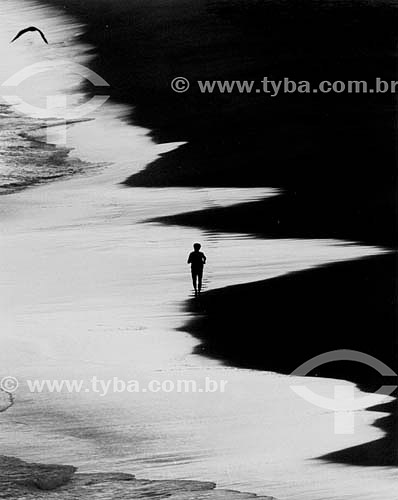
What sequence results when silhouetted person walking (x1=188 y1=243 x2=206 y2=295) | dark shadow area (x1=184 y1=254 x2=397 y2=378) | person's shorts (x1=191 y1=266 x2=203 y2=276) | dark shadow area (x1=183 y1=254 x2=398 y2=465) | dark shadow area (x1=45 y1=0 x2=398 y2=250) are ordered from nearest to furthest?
dark shadow area (x1=183 y1=254 x2=398 y2=465)
dark shadow area (x1=184 y1=254 x2=397 y2=378)
silhouetted person walking (x1=188 y1=243 x2=206 y2=295)
person's shorts (x1=191 y1=266 x2=203 y2=276)
dark shadow area (x1=45 y1=0 x2=398 y2=250)

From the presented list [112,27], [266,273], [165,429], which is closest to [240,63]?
[112,27]

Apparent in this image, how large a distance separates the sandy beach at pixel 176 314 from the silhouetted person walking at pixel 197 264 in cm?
25

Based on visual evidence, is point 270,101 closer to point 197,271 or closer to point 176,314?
point 197,271

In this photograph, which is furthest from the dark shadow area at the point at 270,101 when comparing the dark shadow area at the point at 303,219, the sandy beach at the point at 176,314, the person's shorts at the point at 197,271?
the person's shorts at the point at 197,271

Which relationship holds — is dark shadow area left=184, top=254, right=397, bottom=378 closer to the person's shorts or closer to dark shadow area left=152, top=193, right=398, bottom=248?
the person's shorts

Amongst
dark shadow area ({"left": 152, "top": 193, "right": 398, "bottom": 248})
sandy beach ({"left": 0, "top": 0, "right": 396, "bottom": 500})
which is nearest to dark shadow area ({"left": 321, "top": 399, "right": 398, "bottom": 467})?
sandy beach ({"left": 0, "top": 0, "right": 396, "bottom": 500})

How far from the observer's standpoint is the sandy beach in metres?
13.2

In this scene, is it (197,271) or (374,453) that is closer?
(374,453)

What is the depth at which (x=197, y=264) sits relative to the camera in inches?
727

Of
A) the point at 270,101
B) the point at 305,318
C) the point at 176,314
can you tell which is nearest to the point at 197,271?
the point at 176,314

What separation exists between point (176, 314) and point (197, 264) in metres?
0.81

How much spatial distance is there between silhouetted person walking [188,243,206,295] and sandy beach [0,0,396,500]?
0.25 meters

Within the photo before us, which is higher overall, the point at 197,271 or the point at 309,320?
the point at 197,271

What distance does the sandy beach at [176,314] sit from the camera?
43.2ft
